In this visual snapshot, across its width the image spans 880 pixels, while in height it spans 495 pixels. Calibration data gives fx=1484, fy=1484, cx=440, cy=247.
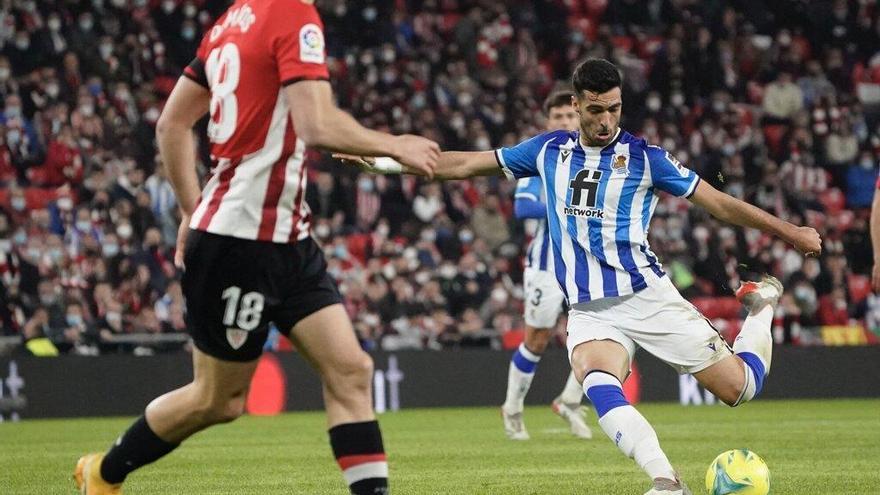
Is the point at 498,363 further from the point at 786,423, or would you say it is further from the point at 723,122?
the point at 723,122

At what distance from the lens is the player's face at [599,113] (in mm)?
7094

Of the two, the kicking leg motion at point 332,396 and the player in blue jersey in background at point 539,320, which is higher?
the kicking leg motion at point 332,396

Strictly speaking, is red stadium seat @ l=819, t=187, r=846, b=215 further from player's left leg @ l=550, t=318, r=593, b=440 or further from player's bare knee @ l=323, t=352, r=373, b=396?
player's bare knee @ l=323, t=352, r=373, b=396

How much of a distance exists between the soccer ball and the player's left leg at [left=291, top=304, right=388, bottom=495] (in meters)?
2.03

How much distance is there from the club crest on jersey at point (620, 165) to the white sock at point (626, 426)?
1.02 m

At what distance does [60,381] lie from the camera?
16188mm

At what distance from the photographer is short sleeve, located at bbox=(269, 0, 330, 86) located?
203 inches

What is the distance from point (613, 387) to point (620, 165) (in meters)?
1.13

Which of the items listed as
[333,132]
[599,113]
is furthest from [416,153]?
[599,113]

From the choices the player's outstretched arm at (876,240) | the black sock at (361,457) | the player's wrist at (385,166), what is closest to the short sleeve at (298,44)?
the black sock at (361,457)

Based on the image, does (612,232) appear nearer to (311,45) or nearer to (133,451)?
(311,45)

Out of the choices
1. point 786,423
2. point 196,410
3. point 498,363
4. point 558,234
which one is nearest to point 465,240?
point 498,363

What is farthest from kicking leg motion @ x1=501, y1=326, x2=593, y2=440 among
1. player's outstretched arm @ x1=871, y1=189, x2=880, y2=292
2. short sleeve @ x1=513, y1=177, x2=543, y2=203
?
player's outstretched arm @ x1=871, y1=189, x2=880, y2=292

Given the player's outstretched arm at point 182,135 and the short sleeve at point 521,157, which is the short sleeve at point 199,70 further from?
the short sleeve at point 521,157
